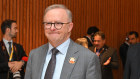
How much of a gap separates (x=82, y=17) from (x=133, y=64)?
482cm

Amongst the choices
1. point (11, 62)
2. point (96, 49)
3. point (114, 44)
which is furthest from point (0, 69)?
point (114, 44)

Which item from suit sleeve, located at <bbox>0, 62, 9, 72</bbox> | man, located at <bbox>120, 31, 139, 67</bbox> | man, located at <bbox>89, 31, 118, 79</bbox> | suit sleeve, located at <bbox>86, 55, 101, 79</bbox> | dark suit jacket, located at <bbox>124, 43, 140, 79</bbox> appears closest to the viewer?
suit sleeve, located at <bbox>86, 55, 101, 79</bbox>

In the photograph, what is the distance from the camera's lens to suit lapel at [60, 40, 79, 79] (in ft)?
6.07

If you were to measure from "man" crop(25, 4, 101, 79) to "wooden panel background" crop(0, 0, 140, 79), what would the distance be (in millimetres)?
4076

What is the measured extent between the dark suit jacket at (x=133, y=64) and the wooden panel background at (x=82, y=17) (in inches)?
152

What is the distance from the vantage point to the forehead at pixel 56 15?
1.86 metres

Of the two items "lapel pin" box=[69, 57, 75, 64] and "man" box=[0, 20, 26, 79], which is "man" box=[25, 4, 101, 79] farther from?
"man" box=[0, 20, 26, 79]

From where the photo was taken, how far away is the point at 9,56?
438 centimetres

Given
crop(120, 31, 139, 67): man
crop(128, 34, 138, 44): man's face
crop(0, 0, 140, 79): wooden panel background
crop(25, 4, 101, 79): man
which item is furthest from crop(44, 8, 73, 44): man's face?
crop(128, 34, 138, 44): man's face

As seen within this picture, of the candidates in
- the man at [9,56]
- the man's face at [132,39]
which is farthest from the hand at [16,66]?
the man's face at [132,39]

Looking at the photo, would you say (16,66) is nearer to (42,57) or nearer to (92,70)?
(42,57)

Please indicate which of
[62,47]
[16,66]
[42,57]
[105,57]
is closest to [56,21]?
[62,47]

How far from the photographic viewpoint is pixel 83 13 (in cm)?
739

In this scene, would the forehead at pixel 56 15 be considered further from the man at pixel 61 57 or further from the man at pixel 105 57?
the man at pixel 105 57
